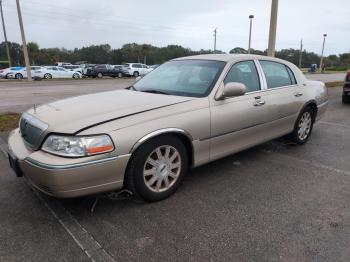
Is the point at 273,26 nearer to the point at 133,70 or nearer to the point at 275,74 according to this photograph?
the point at 275,74

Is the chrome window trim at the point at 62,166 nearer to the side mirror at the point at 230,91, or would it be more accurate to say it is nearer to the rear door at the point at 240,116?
the rear door at the point at 240,116

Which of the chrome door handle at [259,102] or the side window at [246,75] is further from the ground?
the side window at [246,75]

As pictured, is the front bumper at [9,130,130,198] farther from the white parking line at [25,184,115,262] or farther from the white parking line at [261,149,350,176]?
the white parking line at [261,149,350,176]

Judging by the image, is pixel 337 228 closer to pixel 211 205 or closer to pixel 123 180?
pixel 211 205

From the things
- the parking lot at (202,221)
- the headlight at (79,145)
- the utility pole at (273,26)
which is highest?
the utility pole at (273,26)

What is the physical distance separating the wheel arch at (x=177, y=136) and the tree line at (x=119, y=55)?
7137 centimetres

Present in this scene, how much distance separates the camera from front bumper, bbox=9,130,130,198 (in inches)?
108

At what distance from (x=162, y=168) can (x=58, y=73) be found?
104ft

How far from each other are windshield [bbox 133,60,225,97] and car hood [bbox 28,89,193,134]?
241mm

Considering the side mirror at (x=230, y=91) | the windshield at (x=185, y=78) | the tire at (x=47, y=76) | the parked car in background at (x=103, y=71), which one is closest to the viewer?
the side mirror at (x=230, y=91)

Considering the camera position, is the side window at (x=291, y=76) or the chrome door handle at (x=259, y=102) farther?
the side window at (x=291, y=76)

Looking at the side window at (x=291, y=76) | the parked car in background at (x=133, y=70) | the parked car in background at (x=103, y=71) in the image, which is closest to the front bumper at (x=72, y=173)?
the side window at (x=291, y=76)

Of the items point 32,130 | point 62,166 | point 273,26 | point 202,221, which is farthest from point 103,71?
point 202,221

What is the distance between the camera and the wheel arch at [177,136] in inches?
121
